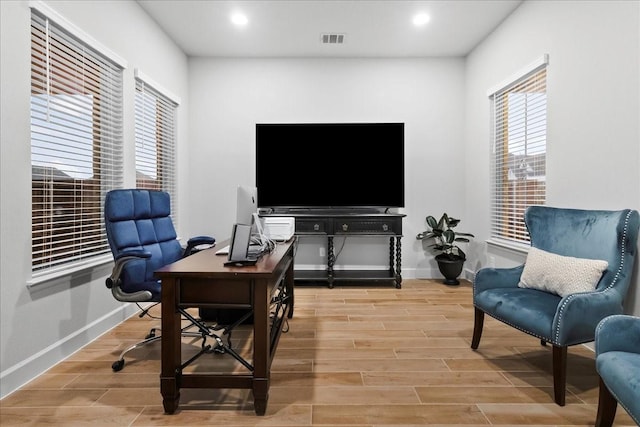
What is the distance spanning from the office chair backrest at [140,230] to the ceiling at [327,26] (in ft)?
6.79

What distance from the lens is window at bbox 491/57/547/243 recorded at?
3308mm

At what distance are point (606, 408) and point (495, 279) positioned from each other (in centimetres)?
102

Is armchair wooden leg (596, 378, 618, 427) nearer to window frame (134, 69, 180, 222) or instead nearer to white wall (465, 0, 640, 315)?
white wall (465, 0, 640, 315)

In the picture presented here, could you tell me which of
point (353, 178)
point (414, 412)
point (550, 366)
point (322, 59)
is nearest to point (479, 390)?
point (414, 412)

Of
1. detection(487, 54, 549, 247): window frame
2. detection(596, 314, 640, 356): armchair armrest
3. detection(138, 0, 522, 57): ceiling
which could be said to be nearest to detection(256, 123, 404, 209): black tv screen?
detection(138, 0, 522, 57): ceiling

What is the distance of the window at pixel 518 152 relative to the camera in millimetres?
3308

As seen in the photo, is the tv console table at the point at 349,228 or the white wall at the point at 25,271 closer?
the white wall at the point at 25,271

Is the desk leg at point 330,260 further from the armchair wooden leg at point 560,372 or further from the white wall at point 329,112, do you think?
the armchair wooden leg at point 560,372

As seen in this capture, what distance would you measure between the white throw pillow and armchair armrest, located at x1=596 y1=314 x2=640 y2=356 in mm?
565

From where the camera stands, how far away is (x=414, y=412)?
1.87m

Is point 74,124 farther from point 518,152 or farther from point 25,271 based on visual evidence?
point 518,152

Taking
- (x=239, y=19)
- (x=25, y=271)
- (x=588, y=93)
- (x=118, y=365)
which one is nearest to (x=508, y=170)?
(x=588, y=93)

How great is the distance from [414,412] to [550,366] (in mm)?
1124

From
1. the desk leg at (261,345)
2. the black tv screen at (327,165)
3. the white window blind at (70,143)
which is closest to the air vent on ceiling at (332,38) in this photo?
the black tv screen at (327,165)
